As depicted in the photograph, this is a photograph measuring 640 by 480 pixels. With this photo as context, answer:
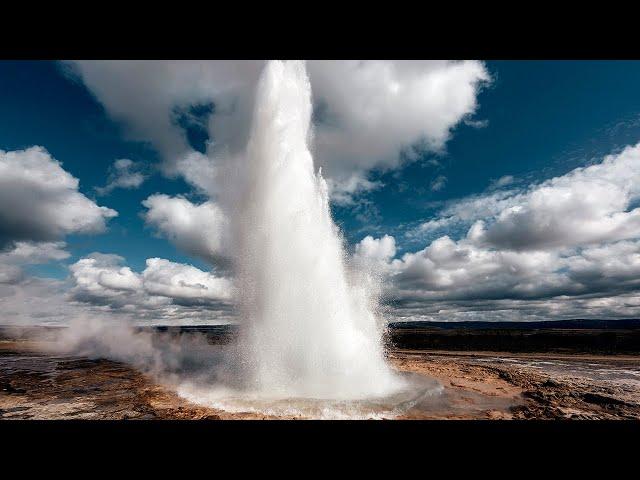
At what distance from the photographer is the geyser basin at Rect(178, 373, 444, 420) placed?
9.81m

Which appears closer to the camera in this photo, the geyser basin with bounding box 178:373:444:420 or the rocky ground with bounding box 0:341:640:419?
the geyser basin with bounding box 178:373:444:420

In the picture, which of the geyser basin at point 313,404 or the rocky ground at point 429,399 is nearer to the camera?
the geyser basin at point 313,404

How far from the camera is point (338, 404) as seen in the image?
34.2 feet

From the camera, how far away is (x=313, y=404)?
34.1 feet

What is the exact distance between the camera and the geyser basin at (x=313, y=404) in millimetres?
9812

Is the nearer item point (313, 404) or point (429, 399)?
point (313, 404)

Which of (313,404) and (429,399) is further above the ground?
(313,404)
